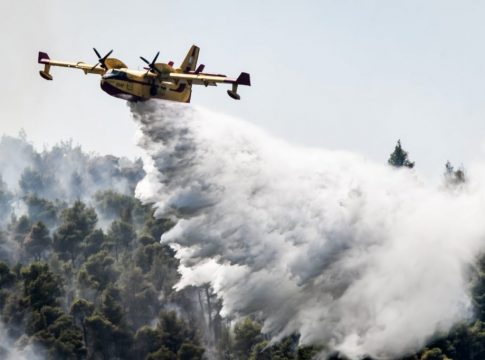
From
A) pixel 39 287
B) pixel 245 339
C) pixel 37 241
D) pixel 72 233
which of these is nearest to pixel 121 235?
pixel 72 233

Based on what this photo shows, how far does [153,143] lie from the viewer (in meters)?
63.2

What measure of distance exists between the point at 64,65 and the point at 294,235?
2120cm

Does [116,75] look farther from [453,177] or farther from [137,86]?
[453,177]

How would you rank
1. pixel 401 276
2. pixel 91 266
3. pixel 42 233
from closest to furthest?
pixel 401 276 < pixel 91 266 < pixel 42 233

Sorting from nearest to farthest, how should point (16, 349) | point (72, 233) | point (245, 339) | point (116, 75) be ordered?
1. point (116, 75)
2. point (245, 339)
3. point (16, 349)
4. point (72, 233)

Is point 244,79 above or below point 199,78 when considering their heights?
below

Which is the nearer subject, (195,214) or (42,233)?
(195,214)

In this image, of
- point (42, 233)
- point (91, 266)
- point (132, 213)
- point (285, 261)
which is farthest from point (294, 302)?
point (132, 213)

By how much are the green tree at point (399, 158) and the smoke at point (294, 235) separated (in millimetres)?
54412

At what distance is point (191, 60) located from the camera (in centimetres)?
6850

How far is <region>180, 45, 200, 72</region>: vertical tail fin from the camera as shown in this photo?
6806 centimetres

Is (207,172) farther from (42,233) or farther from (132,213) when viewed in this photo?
(132,213)

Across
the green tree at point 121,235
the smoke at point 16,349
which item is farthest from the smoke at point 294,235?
the green tree at point 121,235

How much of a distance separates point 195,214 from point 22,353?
34894 millimetres
